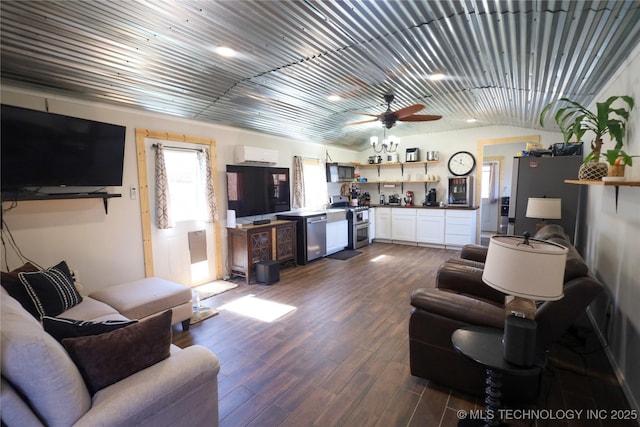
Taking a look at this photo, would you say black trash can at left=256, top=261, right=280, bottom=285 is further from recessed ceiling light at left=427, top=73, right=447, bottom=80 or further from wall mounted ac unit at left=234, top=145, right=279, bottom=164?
recessed ceiling light at left=427, top=73, right=447, bottom=80

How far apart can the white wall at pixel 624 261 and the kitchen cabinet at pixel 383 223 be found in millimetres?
4210

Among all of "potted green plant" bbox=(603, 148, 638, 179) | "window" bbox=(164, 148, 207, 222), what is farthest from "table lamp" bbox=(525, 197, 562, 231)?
"window" bbox=(164, 148, 207, 222)

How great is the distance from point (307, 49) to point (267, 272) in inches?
116

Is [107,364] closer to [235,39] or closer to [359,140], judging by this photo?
[235,39]

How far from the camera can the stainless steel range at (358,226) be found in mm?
6320

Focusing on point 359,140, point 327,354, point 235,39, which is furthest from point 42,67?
point 359,140

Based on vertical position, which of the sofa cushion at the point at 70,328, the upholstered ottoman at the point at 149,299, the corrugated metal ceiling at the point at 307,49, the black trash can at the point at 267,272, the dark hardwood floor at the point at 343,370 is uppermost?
the corrugated metal ceiling at the point at 307,49

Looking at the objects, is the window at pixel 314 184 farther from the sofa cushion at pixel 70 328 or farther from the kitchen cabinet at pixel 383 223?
the sofa cushion at pixel 70 328

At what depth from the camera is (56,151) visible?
2.58 metres

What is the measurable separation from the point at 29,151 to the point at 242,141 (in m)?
2.68

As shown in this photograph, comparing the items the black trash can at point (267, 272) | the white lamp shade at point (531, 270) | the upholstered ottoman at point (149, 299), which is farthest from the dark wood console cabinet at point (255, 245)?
the white lamp shade at point (531, 270)

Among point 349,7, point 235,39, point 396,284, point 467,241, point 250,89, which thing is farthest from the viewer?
point 467,241

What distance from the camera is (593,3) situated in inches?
66.8

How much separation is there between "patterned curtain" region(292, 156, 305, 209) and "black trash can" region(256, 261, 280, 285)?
65.0 inches
